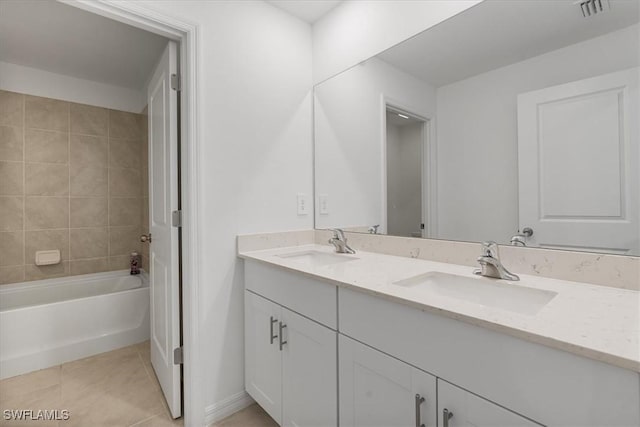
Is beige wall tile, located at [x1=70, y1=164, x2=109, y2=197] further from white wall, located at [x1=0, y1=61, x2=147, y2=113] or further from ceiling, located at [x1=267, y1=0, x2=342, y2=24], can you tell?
ceiling, located at [x1=267, y1=0, x2=342, y2=24]

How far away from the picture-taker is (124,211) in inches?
120

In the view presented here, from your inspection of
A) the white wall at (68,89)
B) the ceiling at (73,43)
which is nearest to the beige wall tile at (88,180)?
the white wall at (68,89)

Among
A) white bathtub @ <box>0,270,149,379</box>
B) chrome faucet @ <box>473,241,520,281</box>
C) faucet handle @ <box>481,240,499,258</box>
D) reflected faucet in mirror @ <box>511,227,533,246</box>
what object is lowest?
white bathtub @ <box>0,270,149,379</box>

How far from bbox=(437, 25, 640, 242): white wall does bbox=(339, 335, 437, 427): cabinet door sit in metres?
0.67

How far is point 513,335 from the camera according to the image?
2.15 ft

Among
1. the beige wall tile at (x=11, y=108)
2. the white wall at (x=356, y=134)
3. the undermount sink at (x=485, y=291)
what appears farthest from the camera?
the beige wall tile at (x=11, y=108)

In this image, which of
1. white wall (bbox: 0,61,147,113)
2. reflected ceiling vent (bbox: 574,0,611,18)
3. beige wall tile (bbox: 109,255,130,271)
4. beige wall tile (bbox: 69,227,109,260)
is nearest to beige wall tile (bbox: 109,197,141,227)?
beige wall tile (bbox: 69,227,109,260)

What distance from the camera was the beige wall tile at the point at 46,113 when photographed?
257cm

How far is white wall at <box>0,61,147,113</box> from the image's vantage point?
98.3 inches

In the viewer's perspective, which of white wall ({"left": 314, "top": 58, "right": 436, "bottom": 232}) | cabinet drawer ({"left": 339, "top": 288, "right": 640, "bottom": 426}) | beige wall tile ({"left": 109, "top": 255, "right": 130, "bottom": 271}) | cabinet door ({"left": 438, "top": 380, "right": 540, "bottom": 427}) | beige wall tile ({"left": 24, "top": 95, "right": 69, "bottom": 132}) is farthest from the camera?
beige wall tile ({"left": 109, "top": 255, "right": 130, "bottom": 271})

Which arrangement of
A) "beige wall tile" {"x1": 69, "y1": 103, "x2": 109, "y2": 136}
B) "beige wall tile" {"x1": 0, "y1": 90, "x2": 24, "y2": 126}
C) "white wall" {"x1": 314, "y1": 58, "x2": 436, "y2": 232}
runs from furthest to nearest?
"beige wall tile" {"x1": 69, "y1": 103, "x2": 109, "y2": 136} → "beige wall tile" {"x1": 0, "y1": 90, "x2": 24, "y2": 126} → "white wall" {"x1": 314, "y1": 58, "x2": 436, "y2": 232}

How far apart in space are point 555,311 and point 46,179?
3.57m

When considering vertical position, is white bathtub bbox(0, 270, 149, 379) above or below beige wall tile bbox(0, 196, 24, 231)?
below

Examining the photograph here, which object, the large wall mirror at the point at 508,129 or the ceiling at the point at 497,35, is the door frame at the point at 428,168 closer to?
the large wall mirror at the point at 508,129
